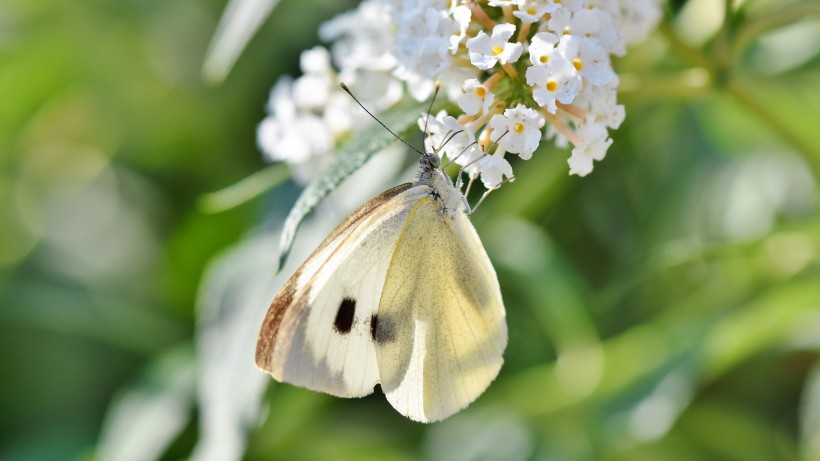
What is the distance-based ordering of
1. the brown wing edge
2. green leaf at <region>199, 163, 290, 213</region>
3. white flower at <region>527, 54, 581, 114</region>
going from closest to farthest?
white flower at <region>527, 54, 581, 114</region> → the brown wing edge → green leaf at <region>199, 163, 290, 213</region>

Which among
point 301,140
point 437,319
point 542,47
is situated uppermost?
point 301,140

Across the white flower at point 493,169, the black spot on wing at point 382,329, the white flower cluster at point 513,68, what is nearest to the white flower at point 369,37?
the white flower cluster at point 513,68

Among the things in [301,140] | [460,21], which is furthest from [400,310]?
[460,21]

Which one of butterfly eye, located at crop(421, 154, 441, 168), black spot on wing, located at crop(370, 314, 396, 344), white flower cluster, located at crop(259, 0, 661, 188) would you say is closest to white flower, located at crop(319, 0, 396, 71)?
white flower cluster, located at crop(259, 0, 661, 188)

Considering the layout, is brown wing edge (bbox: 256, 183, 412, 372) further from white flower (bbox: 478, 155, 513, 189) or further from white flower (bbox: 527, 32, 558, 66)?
white flower (bbox: 527, 32, 558, 66)

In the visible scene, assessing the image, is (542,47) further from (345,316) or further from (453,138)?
(345,316)

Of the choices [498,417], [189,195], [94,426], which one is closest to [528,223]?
[498,417]

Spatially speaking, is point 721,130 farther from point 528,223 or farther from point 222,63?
point 222,63
